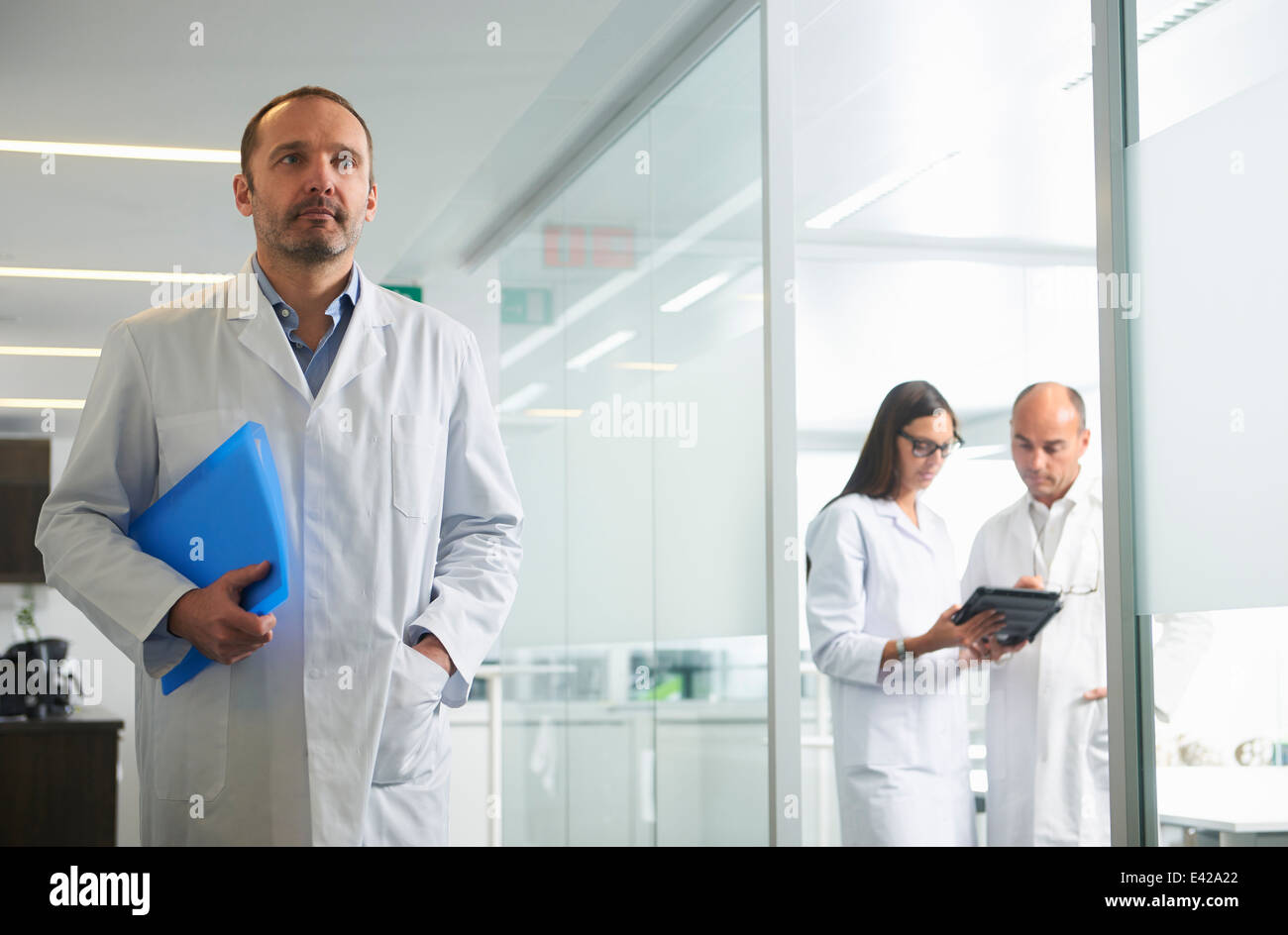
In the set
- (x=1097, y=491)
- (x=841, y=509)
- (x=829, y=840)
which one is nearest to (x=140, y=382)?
(x=841, y=509)

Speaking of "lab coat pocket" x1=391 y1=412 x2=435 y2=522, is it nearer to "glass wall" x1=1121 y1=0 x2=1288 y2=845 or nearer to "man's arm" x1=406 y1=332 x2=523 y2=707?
"man's arm" x1=406 y1=332 x2=523 y2=707

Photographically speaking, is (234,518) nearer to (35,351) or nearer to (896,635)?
(35,351)

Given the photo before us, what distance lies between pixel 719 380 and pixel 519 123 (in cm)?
86

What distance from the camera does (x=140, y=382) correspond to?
1.65 meters

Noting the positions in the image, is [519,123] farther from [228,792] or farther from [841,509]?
[228,792]

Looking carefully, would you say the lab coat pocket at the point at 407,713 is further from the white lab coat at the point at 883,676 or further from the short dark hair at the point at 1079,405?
the short dark hair at the point at 1079,405

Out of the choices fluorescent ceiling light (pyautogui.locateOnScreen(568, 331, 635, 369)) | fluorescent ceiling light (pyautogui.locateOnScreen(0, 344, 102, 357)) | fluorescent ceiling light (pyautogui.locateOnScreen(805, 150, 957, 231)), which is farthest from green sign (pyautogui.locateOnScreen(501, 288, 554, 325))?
fluorescent ceiling light (pyautogui.locateOnScreen(0, 344, 102, 357))

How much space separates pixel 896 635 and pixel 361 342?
1.38 m

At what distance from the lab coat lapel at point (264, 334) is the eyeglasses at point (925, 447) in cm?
144

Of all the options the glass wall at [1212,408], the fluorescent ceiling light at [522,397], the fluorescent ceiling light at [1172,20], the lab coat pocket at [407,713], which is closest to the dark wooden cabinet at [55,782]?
the lab coat pocket at [407,713]

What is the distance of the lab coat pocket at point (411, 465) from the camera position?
1679mm

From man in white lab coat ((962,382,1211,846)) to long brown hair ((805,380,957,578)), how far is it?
0.70ft

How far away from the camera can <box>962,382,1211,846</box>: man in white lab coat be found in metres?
2.30

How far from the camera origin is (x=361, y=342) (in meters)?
1.72
